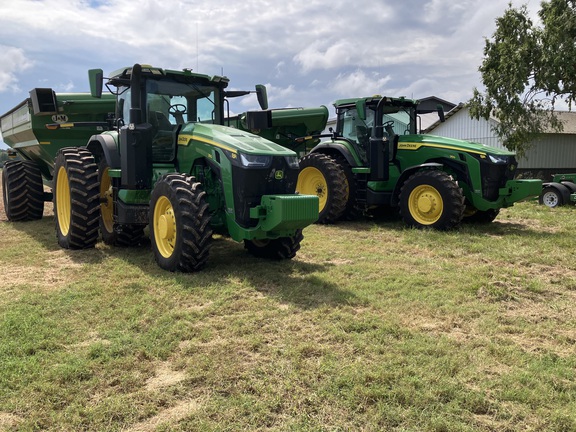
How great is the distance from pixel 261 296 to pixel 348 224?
5.48 meters

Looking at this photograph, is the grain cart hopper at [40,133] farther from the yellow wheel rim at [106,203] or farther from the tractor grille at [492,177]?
the tractor grille at [492,177]

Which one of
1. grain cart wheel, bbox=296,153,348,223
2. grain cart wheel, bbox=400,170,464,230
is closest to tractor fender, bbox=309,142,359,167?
grain cart wheel, bbox=296,153,348,223

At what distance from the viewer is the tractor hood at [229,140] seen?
5996 mm

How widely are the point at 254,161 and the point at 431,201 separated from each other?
4.57 meters

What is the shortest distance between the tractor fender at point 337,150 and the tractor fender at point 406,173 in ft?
3.25

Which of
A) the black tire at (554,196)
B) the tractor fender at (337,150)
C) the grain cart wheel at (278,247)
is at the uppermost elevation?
the tractor fender at (337,150)

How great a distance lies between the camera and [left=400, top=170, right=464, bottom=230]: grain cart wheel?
8984 mm

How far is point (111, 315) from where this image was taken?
4637 mm

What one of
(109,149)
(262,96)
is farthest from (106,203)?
(262,96)

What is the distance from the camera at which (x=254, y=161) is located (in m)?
5.90

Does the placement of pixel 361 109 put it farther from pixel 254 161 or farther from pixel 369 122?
pixel 254 161

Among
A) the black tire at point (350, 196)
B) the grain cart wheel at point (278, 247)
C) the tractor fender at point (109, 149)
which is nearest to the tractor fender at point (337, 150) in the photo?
the black tire at point (350, 196)

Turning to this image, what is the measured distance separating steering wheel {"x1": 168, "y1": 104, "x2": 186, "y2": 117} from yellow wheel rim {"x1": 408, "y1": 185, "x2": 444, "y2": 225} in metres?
4.61

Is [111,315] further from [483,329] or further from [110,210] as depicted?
[110,210]
